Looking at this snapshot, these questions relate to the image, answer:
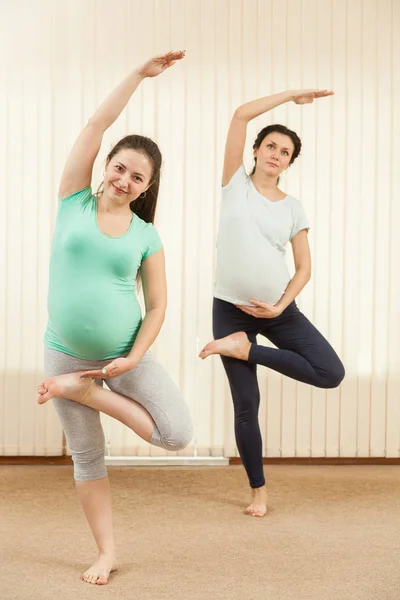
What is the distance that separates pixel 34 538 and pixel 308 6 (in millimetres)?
2868

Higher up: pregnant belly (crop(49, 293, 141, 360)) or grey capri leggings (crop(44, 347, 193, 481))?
pregnant belly (crop(49, 293, 141, 360))

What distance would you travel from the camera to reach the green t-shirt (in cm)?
212

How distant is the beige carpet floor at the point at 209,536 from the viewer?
87.5 inches

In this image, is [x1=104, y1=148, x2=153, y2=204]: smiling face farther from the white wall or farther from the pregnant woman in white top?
the white wall

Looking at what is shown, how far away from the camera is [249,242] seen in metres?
2.96

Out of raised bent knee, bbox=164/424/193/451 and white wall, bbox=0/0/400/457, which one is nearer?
raised bent knee, bbox=164/424/193/451

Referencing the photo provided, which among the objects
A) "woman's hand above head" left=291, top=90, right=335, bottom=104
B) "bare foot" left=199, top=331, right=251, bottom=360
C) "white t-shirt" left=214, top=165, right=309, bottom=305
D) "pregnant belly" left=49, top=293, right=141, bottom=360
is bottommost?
"bare foot" left=199, top=331, right=251, bottom=360

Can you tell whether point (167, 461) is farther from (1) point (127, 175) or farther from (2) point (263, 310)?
(1) point (127, 175)

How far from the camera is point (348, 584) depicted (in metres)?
2.26

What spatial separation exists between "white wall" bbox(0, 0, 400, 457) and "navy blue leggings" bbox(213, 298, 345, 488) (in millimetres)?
882

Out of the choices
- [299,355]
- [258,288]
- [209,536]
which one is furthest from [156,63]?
[209,536]

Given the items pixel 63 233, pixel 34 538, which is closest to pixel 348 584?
pixel 34 538

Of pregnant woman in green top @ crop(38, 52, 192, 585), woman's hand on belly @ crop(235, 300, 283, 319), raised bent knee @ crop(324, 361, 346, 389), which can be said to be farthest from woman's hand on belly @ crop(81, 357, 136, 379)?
raised bent knee @ crop(324, 361, 346, 389)

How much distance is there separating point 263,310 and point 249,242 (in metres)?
0.27
